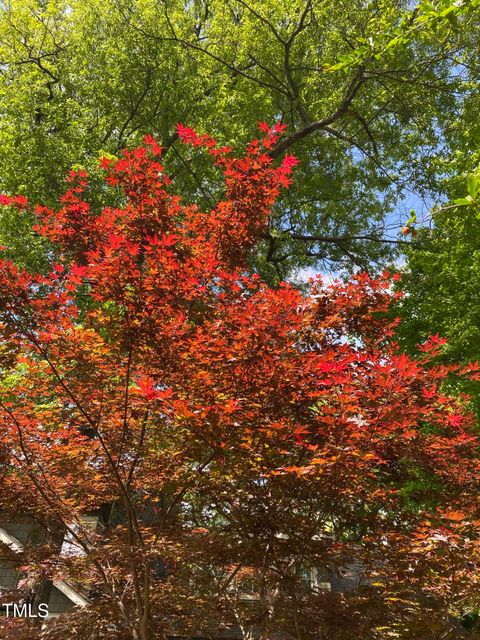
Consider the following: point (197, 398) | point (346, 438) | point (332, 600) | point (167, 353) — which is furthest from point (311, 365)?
point (332, 600)

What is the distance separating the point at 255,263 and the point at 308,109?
402 cm

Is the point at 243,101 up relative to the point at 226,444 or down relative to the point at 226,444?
up

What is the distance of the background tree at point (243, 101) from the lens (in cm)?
983

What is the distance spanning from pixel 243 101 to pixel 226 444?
32.1ft

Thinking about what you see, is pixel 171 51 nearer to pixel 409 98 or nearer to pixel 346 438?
pixel 409 98

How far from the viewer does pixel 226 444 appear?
3.01 metres

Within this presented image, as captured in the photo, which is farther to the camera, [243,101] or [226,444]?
[243,101]

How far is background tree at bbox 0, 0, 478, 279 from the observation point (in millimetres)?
9828

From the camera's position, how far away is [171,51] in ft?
34.9

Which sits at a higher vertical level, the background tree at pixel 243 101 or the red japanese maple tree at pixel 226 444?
the background tree at pixel 243 101

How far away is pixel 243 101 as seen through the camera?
10766 millimetres

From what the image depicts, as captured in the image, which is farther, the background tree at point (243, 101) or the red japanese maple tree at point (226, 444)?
the background tree at point (243, 101)

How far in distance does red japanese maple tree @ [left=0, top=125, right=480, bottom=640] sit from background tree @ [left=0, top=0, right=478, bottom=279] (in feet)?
18.5

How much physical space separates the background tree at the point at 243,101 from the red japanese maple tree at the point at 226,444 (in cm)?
564
